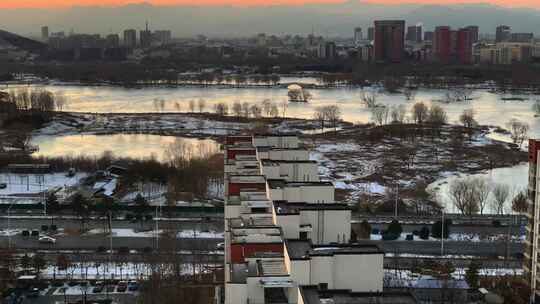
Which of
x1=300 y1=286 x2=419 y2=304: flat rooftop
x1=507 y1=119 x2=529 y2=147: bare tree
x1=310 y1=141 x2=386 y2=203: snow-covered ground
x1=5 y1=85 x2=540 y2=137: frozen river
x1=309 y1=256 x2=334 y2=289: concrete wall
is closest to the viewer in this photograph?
x1=300 y1=286 x2=419 y2=304: flat rooftop

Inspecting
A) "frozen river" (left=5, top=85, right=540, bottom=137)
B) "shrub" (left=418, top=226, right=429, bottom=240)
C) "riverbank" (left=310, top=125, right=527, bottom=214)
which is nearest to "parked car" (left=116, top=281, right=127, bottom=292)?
"shrub" (left=418, top=226, right=429, bottom=240)

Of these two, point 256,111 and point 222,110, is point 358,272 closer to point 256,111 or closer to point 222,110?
point 256,111

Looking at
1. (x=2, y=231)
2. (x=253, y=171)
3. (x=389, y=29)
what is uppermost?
(x=389, y=29)

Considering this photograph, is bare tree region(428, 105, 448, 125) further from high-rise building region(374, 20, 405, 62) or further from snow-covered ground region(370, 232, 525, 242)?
high-rise building region(374, 20, 405, 62)

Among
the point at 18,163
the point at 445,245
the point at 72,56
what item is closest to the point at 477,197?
the point at 445,245

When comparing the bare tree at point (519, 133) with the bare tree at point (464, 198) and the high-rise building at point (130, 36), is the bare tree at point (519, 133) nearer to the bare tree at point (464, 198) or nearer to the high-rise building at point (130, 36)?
the bare tree at point (464, 198)

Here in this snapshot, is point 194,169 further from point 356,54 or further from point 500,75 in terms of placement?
point 356,54
